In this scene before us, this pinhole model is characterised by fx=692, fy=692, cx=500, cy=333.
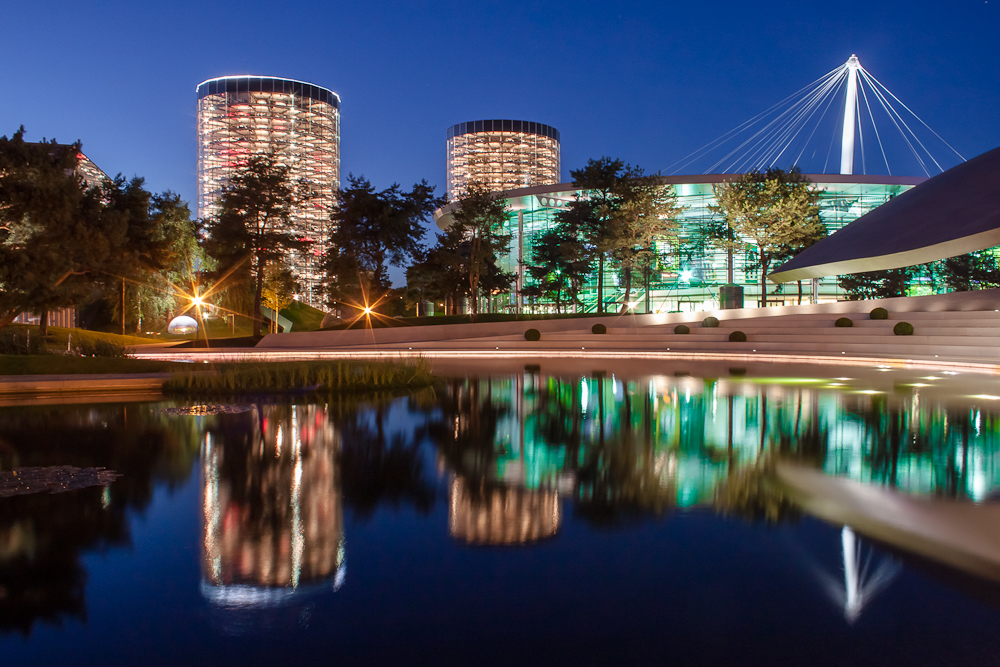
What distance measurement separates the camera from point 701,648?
2.88 metres

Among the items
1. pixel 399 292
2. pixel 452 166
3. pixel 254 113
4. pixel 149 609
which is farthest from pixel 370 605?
pixel 452 166

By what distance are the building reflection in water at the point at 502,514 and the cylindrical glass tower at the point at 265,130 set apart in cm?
11644

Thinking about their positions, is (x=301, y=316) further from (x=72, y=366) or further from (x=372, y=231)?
(x=72, y=366)

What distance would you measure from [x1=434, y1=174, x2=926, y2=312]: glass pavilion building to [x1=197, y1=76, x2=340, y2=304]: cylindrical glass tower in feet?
252

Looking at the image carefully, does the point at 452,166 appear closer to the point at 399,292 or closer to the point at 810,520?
the point at 399,292

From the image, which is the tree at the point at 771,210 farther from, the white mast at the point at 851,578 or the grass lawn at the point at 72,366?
the white mast at the point at 851,578

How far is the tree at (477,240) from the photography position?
1473 inches

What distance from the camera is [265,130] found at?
12125cm

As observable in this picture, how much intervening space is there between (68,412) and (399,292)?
31273mm

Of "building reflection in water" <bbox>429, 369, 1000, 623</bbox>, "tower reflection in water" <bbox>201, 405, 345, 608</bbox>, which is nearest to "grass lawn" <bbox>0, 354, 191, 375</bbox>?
"building reflection in water" <bbox>429, 369, 1000, 623</bbox>

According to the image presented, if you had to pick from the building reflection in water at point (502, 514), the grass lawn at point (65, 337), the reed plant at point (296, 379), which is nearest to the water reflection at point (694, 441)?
the building reflection in water at point (502, 514)

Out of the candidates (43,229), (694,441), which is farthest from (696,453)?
(43,229)

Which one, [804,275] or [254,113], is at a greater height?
[254,113]

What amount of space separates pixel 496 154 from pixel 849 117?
105201mm
